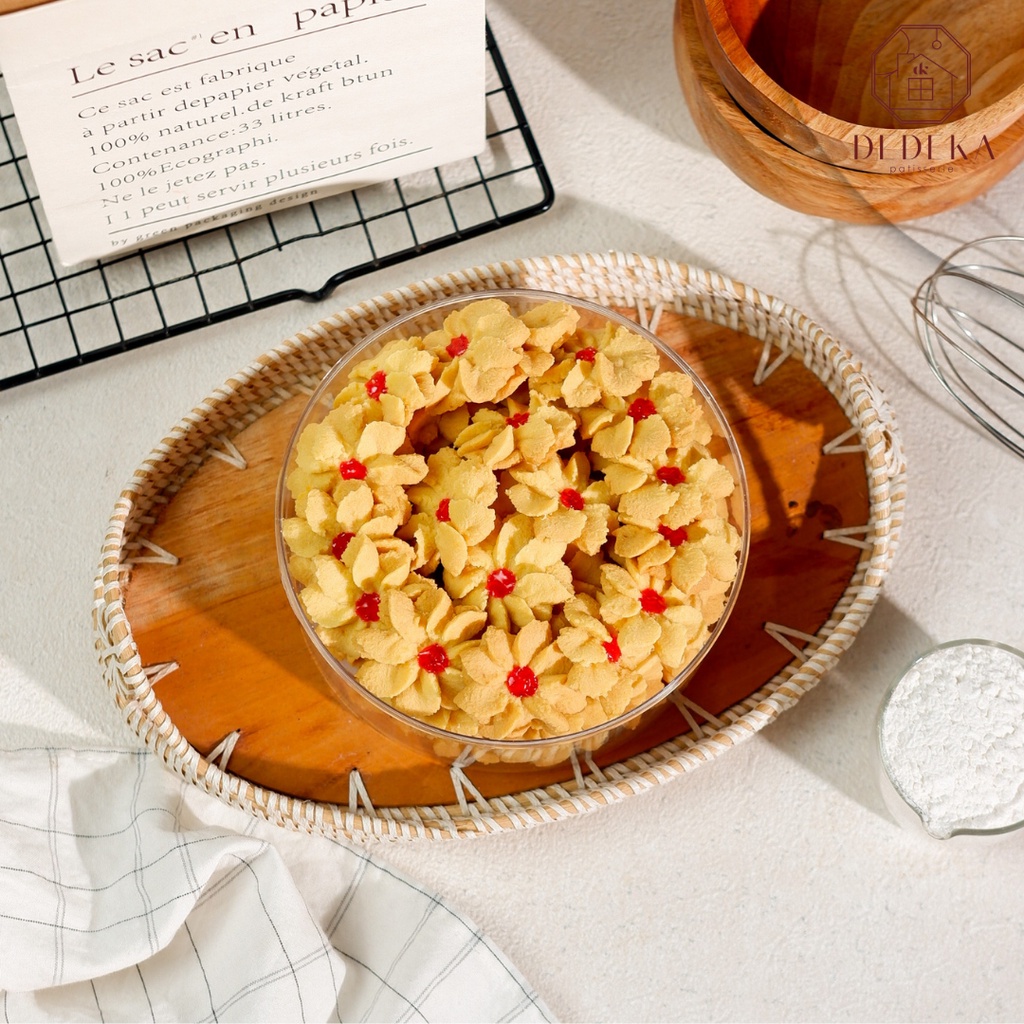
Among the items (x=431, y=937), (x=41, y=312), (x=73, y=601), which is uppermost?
(x=41, y=312)

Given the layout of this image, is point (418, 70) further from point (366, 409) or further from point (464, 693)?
point (464, 693)

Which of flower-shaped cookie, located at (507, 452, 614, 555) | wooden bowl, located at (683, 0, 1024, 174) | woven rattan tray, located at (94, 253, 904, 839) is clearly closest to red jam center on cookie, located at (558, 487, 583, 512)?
flower-shaped cookie, located at (507, 452, 614, 555)

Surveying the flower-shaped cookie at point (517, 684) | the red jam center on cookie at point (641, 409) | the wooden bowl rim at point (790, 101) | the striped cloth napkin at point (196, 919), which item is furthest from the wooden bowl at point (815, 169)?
the striped cloth napkin at point (196, 919)

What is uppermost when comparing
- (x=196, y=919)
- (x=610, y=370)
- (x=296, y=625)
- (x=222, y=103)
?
(x=222, y=103)

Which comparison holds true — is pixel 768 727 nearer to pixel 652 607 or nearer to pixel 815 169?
pixel 652 607

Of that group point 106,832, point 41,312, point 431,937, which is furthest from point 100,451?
point 431,937

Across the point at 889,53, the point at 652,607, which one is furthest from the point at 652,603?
the point at 889,53

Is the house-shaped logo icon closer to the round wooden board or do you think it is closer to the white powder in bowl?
the round wooden board
